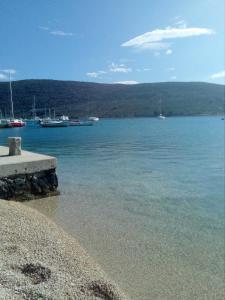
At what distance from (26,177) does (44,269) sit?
7.65 meters

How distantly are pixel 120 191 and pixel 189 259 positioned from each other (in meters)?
7.12

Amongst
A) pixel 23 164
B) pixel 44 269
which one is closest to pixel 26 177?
pixel 23 164

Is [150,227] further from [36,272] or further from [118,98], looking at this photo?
[118,98]

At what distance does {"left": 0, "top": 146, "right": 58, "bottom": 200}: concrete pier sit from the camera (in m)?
12.3

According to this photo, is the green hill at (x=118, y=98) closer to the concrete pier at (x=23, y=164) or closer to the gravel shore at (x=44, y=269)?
the concrete pier at (x=23, y=164)

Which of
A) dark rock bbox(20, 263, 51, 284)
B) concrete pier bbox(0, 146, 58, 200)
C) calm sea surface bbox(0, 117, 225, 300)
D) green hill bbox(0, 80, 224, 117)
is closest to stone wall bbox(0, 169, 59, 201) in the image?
concrete pier bbox(0, 146, 58, 200)

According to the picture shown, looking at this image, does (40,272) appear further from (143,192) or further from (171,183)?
(171,183)

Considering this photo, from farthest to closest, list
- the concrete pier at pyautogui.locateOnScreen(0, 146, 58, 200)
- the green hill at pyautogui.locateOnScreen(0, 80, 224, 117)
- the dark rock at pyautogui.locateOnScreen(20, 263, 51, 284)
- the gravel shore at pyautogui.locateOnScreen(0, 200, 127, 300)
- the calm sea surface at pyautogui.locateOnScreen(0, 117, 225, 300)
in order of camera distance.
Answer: the green hill at pyautogui.locateOnScreen(0, 80, 224, 117) < the concrete pier at pyautogui.locateOnScreen(0, 146, 58, 200) < the calm sea surface at pyautogui.locateOnScreen(0, 117, 225, 300) < the dark rock at pyautogui.locateOnScreen(20, 263, 51, 284) < the gravel shore at pyautogui.locateOnScreen(0, 200, 127, 300)

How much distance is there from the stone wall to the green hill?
14977 cm

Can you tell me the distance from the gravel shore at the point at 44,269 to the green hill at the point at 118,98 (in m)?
156

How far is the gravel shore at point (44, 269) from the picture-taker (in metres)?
4.84

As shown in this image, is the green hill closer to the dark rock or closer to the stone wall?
the stone wall

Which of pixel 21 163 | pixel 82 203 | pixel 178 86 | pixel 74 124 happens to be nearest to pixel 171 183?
pixel 82 203

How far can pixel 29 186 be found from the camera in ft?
42.4
